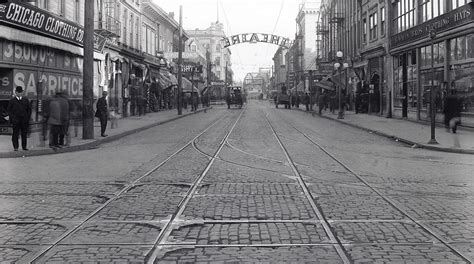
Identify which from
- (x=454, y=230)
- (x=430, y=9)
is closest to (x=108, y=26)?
(x=430, y=9)

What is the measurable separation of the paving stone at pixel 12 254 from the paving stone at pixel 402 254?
326 cm

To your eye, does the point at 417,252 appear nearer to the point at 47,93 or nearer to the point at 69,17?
the point at 47,93

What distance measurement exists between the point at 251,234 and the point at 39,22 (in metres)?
17.2

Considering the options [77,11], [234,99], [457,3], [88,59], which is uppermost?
[77,11]

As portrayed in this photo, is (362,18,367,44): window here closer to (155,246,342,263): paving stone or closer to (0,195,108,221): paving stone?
(0,195,108,221): paving stone

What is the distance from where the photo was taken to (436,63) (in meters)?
25.0

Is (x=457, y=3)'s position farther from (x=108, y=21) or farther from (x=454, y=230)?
(x=454, y=230)

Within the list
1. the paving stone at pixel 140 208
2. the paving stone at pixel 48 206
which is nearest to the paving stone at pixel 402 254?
the paving stone at pixel 140 208

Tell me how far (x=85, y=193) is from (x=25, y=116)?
7195mm

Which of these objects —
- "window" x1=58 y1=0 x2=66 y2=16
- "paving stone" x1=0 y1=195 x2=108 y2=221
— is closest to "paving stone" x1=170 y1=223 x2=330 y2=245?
"paving stone" x1=0 y1=195 x2=108 y2=221

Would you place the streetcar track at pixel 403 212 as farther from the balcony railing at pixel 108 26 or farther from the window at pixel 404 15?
the window at pixel 404 15

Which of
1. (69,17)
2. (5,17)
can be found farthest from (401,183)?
(69,17)

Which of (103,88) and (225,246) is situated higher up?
(103,88)

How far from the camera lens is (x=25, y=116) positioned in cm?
1502
